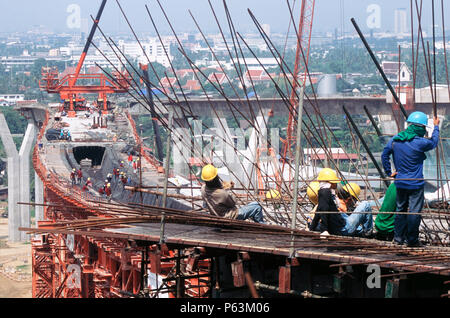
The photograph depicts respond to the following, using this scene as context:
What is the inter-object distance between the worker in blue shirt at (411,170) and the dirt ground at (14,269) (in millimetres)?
37894

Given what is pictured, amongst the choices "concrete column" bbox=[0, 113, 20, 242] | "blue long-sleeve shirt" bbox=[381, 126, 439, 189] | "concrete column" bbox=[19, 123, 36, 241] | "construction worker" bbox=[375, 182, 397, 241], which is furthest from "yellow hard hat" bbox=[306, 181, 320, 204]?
"concrete column" bbox=[0, 113, 20, 242]

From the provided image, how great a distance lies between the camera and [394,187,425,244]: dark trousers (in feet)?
34.2

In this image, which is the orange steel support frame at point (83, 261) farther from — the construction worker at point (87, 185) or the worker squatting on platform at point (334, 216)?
the worker squatting on platform at point (334, 216)

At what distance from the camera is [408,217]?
10.5m

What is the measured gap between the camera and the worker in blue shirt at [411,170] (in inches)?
411

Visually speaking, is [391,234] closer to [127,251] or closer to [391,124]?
[127,251]

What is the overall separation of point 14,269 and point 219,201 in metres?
44.9

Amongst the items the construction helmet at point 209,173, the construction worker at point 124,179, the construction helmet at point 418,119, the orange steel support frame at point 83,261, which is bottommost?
the orange steel support frame at point 83,261

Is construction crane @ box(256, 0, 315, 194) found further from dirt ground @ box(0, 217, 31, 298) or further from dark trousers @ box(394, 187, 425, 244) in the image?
dirt ground @ box(0, 217, 31, 298)

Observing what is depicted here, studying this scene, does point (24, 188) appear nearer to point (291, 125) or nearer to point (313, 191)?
point (291, 125)

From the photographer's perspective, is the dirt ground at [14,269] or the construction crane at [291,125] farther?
the dirt ground at [14,269]

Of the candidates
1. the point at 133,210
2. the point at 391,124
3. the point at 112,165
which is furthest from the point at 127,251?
the point at 391,124

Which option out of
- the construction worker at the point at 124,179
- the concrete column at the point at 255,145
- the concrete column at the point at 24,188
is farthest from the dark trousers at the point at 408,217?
Answer: the concrete column at the point at 24,188

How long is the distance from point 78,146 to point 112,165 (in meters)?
7.55
